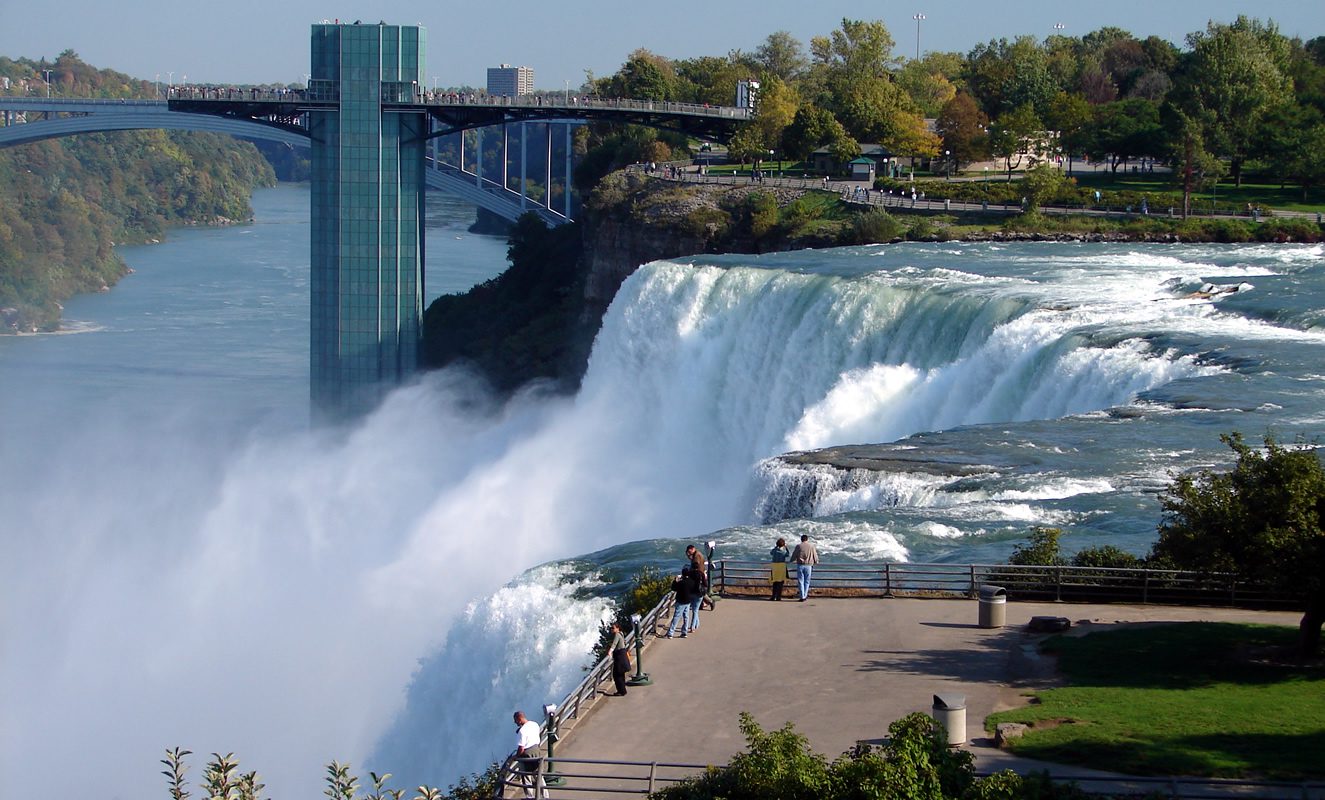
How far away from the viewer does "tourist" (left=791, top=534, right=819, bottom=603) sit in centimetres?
1762

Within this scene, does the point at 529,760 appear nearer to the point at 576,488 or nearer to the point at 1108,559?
the point at 1108,559

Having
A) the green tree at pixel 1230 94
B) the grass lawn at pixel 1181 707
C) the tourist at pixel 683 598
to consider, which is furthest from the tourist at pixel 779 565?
the green tree at pixel 1230 94

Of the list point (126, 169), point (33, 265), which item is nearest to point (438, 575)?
point (33, 265)

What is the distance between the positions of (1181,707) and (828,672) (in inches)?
116

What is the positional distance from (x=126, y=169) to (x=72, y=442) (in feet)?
217

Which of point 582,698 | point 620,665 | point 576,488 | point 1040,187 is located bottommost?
→ point 576,488

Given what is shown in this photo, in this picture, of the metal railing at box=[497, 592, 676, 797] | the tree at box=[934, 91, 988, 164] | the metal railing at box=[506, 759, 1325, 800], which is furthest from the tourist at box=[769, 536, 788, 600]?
the tree at box=[934, 91, 988, 164]

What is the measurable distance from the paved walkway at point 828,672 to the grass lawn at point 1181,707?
0.36 m

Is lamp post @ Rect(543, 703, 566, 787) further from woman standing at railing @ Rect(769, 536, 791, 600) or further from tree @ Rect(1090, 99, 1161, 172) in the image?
tree @ Rect(1090, 99, 1161, 172)

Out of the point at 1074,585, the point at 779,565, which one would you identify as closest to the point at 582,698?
the point at 779,565

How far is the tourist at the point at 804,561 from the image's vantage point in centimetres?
1762

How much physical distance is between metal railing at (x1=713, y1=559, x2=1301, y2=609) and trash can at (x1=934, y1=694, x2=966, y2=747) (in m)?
4.20

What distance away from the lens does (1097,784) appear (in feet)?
40.8

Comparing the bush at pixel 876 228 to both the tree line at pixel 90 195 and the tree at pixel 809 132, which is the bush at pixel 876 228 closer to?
the tree at pixel 809 132
